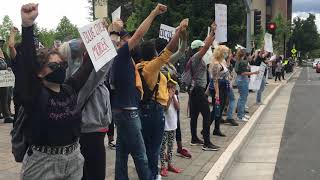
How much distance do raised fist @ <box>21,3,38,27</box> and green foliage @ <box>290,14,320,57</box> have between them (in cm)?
10362

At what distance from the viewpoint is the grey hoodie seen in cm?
399

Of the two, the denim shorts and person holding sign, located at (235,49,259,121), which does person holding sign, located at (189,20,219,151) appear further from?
the denim shorts

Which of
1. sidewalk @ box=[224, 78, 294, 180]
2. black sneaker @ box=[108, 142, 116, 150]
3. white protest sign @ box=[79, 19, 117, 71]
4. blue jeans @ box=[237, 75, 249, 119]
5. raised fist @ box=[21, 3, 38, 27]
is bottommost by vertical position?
sidewalk @ box=[224, 78, 294, 180]

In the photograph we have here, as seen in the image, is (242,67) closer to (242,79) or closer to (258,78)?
(242,79)

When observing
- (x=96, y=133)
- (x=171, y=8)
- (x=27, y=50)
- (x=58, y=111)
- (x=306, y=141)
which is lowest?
(x=306, y=141)

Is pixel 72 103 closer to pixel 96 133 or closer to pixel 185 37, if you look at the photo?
pixel 96 133

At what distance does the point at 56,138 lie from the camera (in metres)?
3.33

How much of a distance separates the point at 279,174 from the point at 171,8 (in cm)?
2226

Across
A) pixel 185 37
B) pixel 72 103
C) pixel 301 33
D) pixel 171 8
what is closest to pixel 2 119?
pixel 185 37

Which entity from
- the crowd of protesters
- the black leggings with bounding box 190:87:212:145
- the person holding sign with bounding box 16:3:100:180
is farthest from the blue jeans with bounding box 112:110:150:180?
the black leggings with bounding box 190:87:212:145

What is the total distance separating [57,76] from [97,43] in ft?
2.52

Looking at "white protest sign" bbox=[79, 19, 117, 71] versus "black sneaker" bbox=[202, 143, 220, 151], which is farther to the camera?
"black sneaker" bbox=[202, 143, 220, 151]

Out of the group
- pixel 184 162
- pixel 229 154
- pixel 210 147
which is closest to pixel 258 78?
pixel 210 147

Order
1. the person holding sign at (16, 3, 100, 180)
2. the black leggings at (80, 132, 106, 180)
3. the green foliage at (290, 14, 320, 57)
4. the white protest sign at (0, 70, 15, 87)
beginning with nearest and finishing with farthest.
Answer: the person holding sign at (16, 3, 100, 180)
the black leggings at (80, 132, 106, 180)
the white protest sign at (0, 70, 15, 87)
the green foliage at (290, 14, 320, 57)
